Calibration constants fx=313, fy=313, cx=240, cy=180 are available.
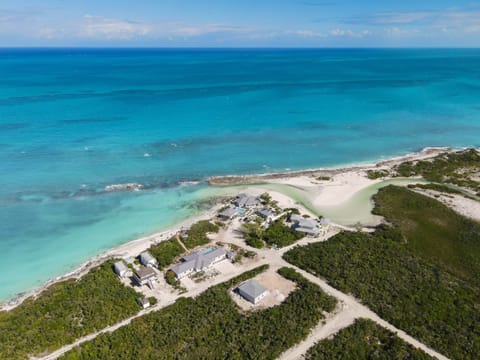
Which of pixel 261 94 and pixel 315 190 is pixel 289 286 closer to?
pixel 315 190

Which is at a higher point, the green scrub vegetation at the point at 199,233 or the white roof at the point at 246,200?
the white roof at the point at 246,200

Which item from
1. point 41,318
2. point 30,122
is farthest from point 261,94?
point 41,318

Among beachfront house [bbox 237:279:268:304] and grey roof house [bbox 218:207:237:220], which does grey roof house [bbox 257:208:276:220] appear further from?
beachfront house [bbox 237:279:268:304]

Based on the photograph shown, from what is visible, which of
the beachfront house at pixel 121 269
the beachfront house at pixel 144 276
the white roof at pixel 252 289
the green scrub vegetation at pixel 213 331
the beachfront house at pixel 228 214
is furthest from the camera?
the beachfront house at pixel 228 214

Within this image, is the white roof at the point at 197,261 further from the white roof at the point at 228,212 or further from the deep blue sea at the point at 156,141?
the deep blue sea at the point at 156,141

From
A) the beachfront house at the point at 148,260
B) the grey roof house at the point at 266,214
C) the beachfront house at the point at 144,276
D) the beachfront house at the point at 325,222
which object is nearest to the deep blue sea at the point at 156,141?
the beachfront house at the point at 148,260

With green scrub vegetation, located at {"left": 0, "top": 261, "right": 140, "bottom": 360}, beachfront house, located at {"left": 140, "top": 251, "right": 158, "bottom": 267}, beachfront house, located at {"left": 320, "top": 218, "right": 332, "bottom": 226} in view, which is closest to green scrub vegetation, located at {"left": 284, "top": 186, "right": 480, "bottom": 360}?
beachfront house, located at {"left": 320, "top": 218, "right": 332, "bottom": 226}

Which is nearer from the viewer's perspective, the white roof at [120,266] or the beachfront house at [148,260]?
the white roof at [120,266]

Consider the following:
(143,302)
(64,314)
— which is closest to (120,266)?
(143,302)
